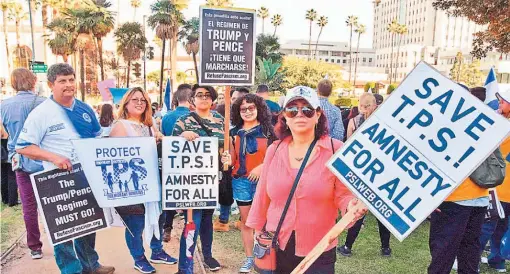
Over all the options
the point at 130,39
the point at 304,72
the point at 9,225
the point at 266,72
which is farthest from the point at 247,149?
the point at 304,72

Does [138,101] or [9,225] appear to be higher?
[138,101]

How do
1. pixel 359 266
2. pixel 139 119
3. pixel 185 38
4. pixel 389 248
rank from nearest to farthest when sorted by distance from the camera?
pixel 139 119
pixel 359 266
pixel 389 248
pixel 185 38

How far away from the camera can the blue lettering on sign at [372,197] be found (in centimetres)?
214

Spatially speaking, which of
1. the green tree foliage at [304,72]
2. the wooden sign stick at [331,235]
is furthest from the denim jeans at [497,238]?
the green tree foliage at [304,72]

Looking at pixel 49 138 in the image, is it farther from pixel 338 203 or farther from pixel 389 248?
pixel 389 248

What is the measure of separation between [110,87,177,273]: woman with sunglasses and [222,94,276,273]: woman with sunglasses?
2.95 ft

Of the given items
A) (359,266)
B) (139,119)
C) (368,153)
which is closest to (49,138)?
(139,119)

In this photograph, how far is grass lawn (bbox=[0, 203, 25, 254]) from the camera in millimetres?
5215

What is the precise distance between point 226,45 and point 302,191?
222cm

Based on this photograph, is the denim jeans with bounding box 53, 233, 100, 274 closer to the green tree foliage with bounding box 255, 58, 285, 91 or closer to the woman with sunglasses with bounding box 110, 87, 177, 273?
the woman with sunglasses with bounding box 110, 87, 177, 273

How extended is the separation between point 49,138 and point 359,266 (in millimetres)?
3601

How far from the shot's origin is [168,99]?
24.4ft

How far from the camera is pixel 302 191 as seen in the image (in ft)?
8.17

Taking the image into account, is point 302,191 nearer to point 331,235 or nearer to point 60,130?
point 331,235
